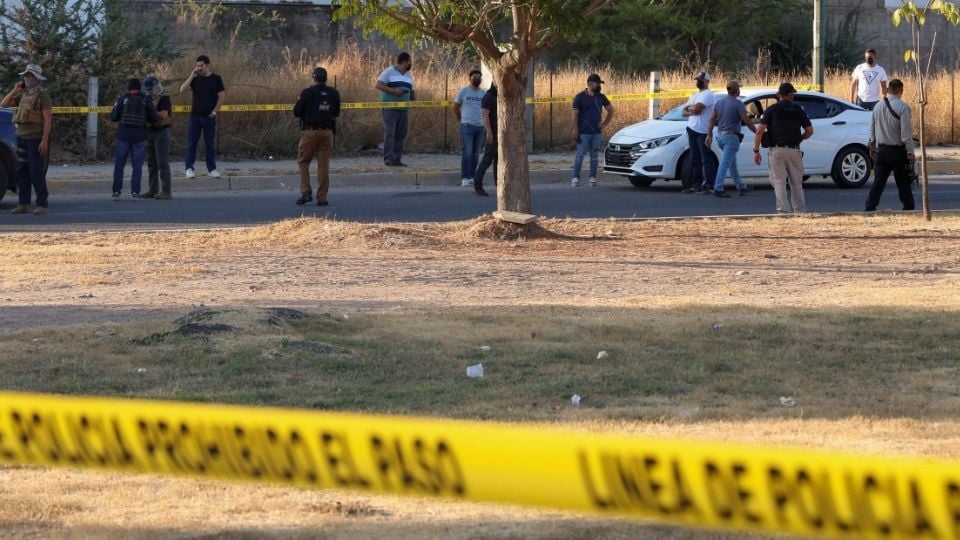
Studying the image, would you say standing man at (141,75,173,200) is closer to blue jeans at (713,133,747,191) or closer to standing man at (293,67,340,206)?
standing man at (293,67,340,206)

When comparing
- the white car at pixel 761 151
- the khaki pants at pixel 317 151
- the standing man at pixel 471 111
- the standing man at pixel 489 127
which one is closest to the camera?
the khaki pants at pixel 317 151

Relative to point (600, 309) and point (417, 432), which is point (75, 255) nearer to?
point (600, 309)

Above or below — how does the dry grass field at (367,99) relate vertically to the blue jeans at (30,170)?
above

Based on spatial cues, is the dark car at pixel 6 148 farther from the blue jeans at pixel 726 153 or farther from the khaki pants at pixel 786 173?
the khaki pants at pixel 786 173

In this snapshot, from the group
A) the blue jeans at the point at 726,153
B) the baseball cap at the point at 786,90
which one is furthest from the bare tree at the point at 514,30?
the blue jeans at the point at 726,153

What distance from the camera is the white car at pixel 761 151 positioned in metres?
19.3

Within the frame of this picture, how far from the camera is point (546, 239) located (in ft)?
44.0

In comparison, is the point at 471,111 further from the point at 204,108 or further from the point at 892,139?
the point at 892,139

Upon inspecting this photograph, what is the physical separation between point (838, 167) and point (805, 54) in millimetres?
22306

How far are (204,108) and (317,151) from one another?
14.7 feet

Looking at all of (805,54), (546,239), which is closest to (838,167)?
(546,239)

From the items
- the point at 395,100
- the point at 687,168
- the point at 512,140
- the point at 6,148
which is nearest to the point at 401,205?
the point at 687,168

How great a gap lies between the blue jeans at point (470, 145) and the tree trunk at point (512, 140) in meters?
6.10

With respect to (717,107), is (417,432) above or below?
below
